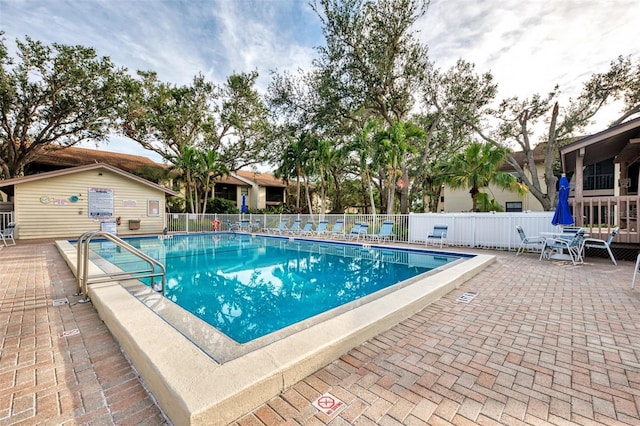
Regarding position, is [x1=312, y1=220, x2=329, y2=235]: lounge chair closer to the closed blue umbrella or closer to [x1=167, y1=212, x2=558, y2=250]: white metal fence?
[x1=167, y1=212, x2=558, y2=250]: white metal fence

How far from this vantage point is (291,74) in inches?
719

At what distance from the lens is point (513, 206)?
925 inches

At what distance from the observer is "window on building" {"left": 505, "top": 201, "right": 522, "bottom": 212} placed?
914 inches

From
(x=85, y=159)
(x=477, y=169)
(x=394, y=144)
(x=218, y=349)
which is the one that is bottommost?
(x=218, y=349)

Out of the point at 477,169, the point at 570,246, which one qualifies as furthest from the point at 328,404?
the point at 477,169

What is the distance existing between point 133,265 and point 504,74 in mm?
19474

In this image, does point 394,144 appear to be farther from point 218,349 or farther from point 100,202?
point 100,202

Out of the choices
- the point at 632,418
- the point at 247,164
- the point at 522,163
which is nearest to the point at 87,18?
the point at 247,164

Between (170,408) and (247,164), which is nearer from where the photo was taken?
(170,408)

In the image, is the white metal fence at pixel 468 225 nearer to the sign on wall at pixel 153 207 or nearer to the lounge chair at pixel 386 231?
the lounge chair at pixel 386 231

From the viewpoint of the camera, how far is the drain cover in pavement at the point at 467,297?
14.2 ft

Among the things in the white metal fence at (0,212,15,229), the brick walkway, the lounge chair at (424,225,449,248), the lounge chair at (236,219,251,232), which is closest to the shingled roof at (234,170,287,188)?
the lounge chair at (236,219,251,232)

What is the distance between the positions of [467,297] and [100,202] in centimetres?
1793

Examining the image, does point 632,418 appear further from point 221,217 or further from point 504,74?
point 221,217
